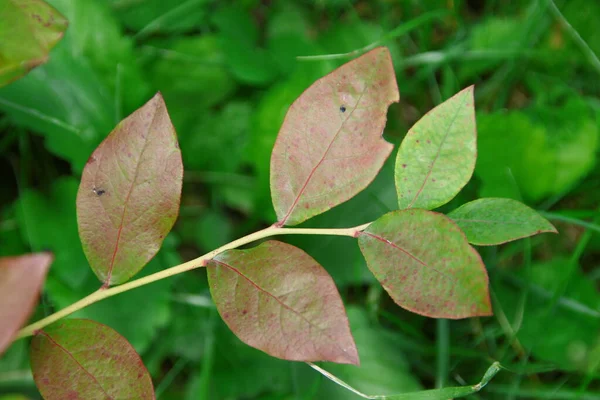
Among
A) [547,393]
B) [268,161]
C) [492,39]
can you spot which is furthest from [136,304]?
[492,39]

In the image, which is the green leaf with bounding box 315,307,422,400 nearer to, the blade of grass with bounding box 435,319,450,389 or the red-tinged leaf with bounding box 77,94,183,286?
the blade of grass with bounding box 435,319,450,389

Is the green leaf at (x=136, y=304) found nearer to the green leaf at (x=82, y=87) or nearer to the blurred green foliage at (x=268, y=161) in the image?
the blurred green foliage at (x=268, y=161)

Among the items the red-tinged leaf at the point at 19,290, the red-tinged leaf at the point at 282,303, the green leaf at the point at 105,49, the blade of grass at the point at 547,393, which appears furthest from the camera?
the green leaf at the point at 105,49

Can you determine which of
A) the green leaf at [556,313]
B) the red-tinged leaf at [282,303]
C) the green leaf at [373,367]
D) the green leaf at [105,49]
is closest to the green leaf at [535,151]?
the green leaf at [556,313]

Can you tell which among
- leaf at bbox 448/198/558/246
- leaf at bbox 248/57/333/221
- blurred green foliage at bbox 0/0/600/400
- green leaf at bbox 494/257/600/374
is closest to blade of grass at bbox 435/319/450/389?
blurred green foliage at bbox 0/0/600/400

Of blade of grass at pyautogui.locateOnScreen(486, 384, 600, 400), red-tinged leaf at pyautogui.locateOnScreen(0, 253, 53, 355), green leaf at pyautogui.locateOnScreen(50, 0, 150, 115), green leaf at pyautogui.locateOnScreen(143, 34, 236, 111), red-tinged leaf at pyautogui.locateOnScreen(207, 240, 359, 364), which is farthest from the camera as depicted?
green leaf at pyautogui.locateOnScreen(143, 34, 236, 111)

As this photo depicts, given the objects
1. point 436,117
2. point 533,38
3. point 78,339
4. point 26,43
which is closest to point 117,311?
point 78,339
